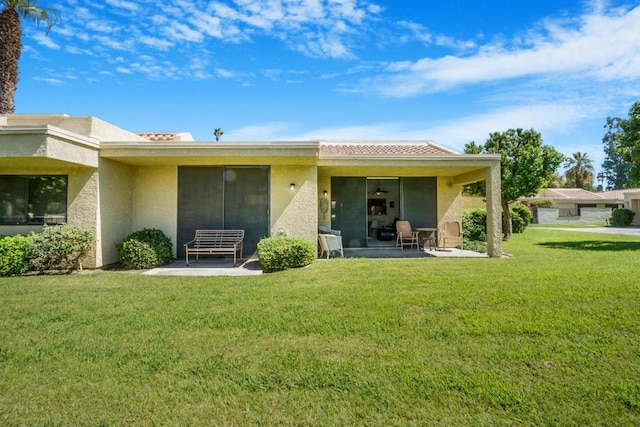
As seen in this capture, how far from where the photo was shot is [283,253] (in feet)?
27.4

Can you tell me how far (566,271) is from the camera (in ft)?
24.7

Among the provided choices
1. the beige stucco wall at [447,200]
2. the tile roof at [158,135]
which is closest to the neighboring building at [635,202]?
the beige stucco wall at [447,200]

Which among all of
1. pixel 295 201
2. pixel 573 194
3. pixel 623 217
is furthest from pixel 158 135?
pixel 573 194

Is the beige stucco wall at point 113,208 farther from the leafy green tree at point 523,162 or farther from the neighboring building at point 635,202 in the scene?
the neighboring building at point 635,202

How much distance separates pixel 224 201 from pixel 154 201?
217cm

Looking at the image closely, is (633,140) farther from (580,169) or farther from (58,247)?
(580,169)

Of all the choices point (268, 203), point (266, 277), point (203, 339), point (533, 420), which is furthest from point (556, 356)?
point (268, 203)

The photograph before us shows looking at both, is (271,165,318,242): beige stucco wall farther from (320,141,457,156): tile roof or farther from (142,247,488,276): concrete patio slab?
(320,141,457,156): tile roof

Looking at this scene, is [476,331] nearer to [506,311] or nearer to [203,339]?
[506,311]

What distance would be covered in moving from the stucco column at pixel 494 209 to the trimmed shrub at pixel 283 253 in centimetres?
575

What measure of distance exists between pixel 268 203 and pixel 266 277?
3.31 meters

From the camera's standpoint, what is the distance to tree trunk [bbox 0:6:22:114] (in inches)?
476

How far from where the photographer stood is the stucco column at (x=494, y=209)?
33.1ft

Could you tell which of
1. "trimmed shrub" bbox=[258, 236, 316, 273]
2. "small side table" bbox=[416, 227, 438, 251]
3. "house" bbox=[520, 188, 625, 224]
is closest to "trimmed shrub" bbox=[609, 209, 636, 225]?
"house" bbox=[520, 188, 625, 224]
